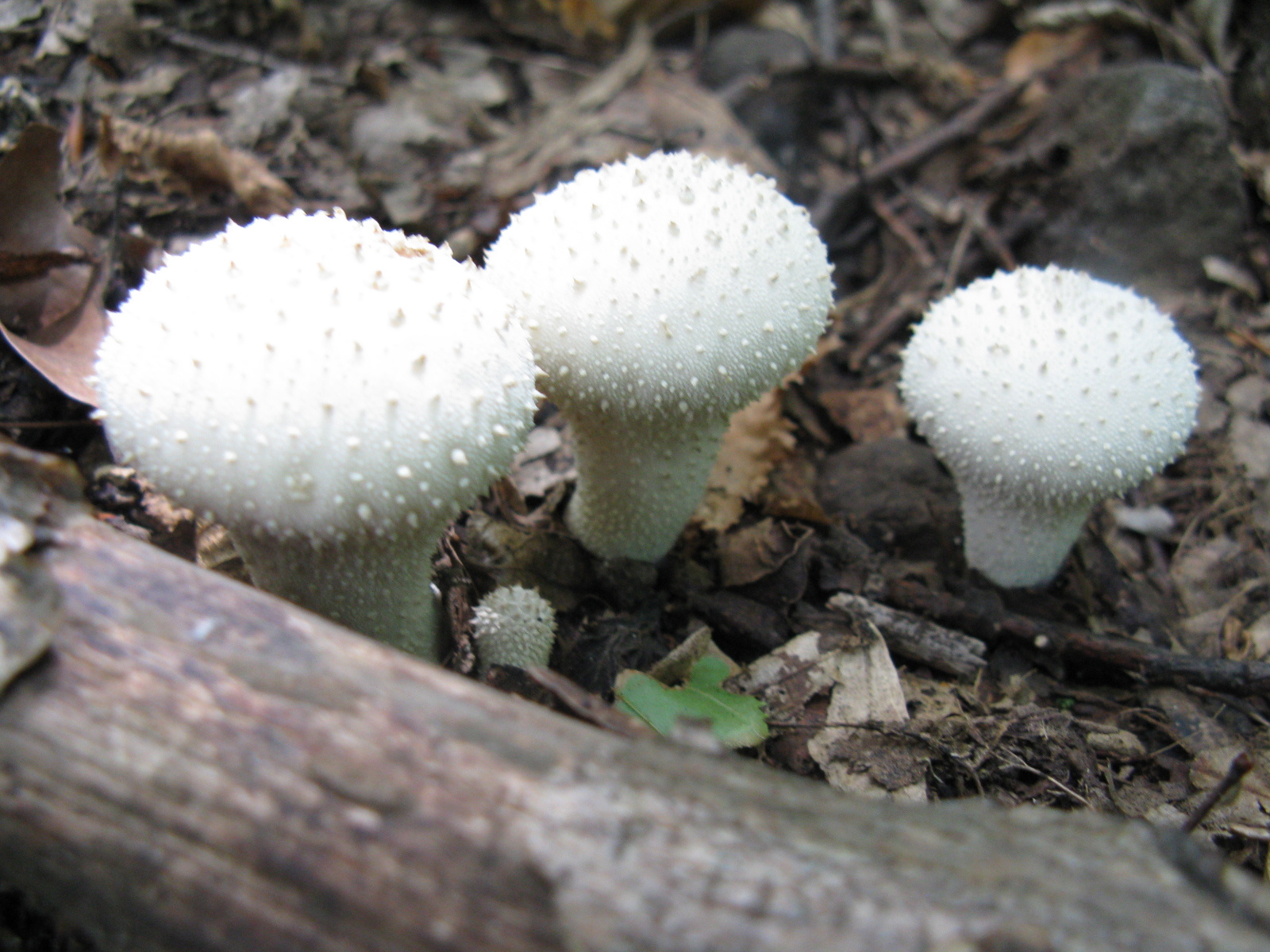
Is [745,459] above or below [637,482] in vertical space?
below

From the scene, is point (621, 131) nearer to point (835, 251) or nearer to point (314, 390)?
point (835, 251)

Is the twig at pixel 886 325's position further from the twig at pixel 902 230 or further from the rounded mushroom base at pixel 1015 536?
the rounded mushroom base at pixel 1015 536

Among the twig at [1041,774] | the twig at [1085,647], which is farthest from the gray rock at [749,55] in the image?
the twig at [1041,774]

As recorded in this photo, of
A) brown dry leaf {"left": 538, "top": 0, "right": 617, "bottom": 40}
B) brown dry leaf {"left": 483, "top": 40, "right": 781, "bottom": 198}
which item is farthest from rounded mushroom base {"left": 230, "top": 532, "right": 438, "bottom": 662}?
brown dry leaf {"left": 538, "top": 0, "right": 617, "bottom": 40}

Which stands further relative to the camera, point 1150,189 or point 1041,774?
point 1150,189

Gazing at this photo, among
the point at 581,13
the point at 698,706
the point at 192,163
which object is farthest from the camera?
the point at 581,13

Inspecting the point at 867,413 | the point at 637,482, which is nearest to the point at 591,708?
the point at 637,482

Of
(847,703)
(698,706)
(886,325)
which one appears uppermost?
(886,325)

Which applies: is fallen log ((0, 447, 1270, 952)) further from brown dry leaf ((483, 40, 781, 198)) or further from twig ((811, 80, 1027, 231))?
twig ((811, 80, 1027, 231))

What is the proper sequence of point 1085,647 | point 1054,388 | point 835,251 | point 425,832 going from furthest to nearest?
point 835,251 < point 1085,647 < point 1054,388 < point 425,832
